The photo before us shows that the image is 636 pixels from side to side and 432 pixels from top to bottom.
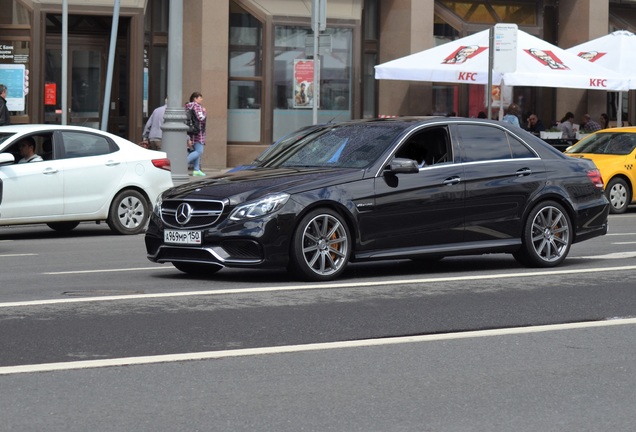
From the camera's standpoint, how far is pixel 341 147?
12328 millimetres

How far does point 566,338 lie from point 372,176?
367 centimetres

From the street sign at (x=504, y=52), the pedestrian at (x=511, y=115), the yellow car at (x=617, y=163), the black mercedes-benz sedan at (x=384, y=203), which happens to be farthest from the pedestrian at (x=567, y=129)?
the black mercedes-benz sedan at (x=384, y=203)

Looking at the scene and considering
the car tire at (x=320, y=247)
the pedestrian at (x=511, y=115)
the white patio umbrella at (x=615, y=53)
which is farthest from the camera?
the pedestrian at (x=511, y=115)

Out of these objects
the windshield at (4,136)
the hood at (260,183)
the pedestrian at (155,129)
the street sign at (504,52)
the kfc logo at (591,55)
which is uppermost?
the kfc logo at (591,55)

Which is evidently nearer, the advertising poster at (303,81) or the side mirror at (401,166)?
the side mirror at (401,166)

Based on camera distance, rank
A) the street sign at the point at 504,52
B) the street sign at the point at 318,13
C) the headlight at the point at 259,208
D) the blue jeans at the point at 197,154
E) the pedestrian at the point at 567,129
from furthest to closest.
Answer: the pedestrian at the point at 567,129 < the blue jeans at the point at 197,154 < the street sign at the point at 504,52 < the street sign at the point at 318,13 < the headlight at the point at 259,208

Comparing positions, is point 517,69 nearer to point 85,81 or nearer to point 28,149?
point 85,81

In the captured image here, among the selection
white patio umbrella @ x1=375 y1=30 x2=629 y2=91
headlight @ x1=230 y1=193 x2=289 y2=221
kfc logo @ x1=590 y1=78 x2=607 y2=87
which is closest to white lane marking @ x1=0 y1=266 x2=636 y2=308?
headlight @ x1=230 y1=193 x2=289 y2=221

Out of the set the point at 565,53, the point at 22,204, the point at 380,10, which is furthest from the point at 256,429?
the point at 380,10

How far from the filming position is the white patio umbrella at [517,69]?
2541 centimetres

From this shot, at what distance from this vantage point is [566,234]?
43.0 ft

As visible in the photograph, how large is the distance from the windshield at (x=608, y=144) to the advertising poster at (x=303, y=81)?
754 cm

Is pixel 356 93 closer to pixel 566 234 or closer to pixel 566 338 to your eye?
pixel 566 234

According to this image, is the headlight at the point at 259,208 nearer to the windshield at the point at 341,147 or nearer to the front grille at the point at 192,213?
the front grille at the point at 192,213
